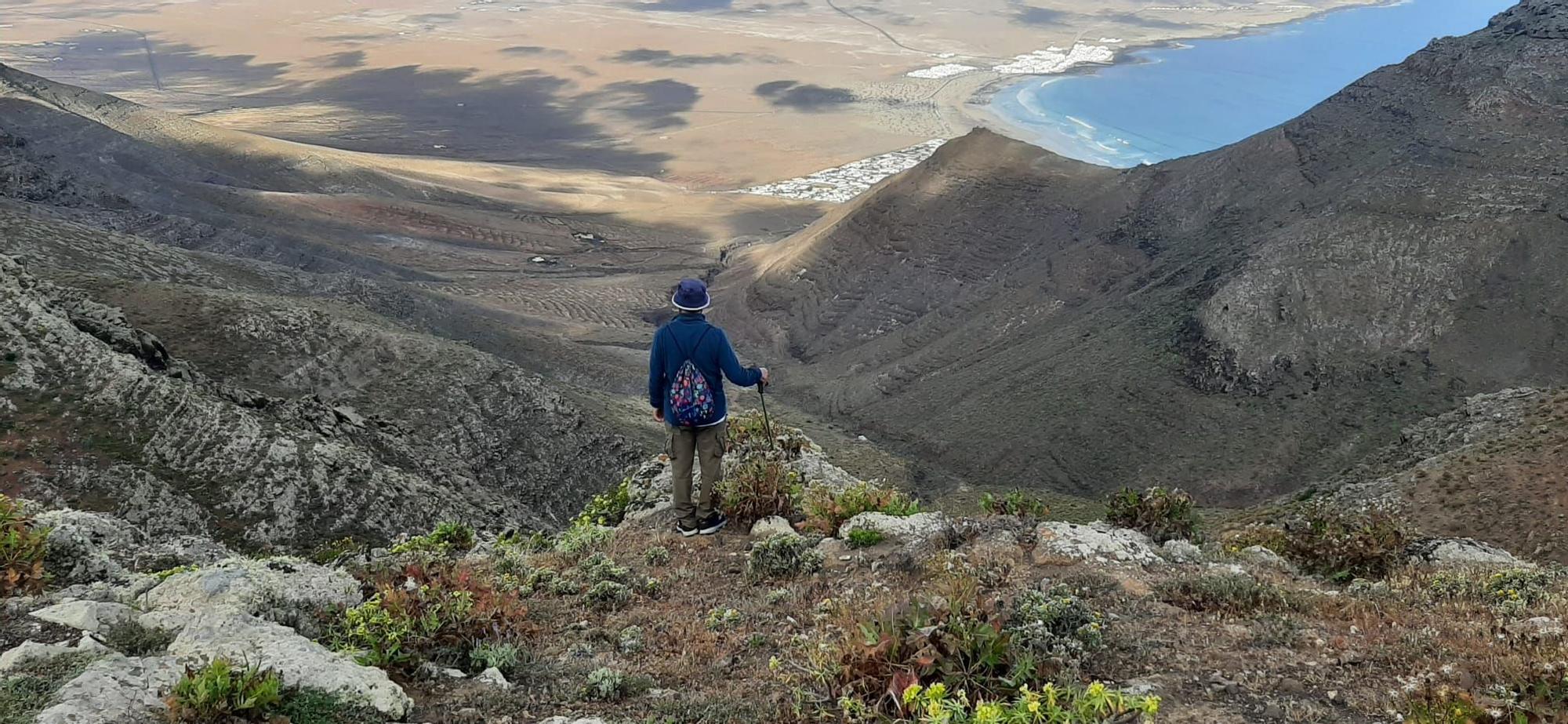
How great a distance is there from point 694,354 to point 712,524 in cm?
202

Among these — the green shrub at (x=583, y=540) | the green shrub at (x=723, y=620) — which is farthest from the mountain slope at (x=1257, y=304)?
the green shrub at (x=723, y=620)

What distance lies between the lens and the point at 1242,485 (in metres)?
25.5

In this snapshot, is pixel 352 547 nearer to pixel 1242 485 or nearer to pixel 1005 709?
pixel 1005 709

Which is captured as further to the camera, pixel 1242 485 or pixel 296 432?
pixel 1242 485

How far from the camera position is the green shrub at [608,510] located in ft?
33.5

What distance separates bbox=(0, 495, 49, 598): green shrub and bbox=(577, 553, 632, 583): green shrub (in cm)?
353

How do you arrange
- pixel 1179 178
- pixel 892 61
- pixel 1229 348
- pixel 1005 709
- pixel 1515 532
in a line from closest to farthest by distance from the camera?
pixel 1005 709 < pixel 1515 532 < pixel 1229 348 < pixel 1179 178 < pixel 892 61

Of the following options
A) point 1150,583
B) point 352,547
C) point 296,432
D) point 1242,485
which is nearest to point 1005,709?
point 1150,583

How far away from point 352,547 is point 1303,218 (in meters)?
34.9

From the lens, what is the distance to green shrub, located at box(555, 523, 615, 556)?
827 centimetres

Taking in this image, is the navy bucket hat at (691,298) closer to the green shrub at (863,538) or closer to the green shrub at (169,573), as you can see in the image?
the green shrub at (863,538)

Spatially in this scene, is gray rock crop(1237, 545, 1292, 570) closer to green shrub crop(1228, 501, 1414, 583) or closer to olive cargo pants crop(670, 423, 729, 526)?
green shrub crop(1228, 501, 1414, 583)

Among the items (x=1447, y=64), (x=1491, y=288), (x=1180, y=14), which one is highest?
(x=1180, y=14)

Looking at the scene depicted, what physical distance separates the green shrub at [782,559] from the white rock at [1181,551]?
3120 mm
